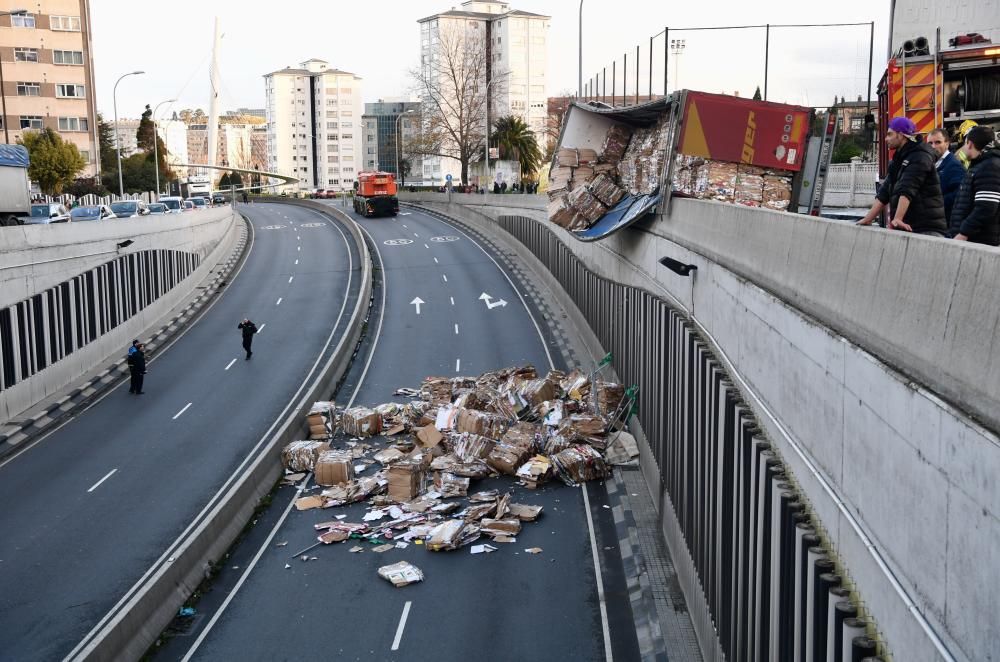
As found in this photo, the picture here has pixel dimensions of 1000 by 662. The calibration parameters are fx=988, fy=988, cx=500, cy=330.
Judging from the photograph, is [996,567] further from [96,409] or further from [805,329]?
[96,409]

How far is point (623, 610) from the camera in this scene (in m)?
15.4

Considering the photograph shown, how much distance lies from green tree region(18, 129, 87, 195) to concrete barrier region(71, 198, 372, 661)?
146ft

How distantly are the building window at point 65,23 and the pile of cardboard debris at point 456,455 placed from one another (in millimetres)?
61701

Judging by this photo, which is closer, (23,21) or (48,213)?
(48,213)

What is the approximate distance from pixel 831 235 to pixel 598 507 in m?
12.3

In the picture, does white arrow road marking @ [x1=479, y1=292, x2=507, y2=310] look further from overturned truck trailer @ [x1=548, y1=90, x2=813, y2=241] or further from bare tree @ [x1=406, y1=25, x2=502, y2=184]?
bare tree @ [x1=406, y1=25, x2=502, y2=184]

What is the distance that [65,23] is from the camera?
247 feet

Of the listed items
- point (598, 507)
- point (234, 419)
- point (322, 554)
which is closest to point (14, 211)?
point (234, 419)

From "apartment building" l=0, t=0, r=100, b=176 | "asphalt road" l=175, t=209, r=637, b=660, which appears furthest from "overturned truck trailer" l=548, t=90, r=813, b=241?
A: "apartment building" l=0, t=0, r=100, b=176

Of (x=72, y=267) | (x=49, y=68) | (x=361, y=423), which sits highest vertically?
(x=49, y=68)

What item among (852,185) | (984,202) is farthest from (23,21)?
(984,202)

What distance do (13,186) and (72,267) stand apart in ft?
21.0

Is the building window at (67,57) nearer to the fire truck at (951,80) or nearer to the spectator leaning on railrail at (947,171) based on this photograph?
the fire truck at (951,80)

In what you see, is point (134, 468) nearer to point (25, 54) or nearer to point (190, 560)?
point (190, 560)
